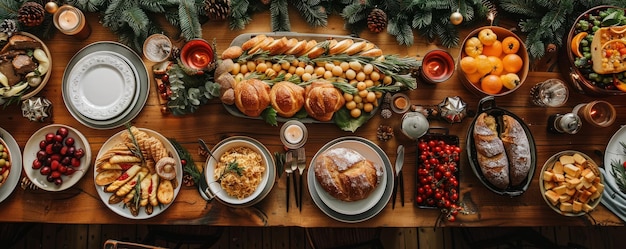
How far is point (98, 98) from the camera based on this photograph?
1.86 meters

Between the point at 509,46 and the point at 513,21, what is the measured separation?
0.23 m

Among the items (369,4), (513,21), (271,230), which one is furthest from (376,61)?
(271,230)

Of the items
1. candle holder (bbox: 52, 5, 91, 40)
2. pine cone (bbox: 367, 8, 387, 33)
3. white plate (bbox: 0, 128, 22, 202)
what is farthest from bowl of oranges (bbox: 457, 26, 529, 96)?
white plate (bbox: 0, 128, 22, 202)

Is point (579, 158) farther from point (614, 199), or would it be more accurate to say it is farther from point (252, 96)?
point (252, 96)

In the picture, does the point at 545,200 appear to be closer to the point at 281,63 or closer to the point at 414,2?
the point at 414,2

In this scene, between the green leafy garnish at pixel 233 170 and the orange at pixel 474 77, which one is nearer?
the green leafy garnish at pixel 233 170

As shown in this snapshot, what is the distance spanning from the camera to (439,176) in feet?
5.91

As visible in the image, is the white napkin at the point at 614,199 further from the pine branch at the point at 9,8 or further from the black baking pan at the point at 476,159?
the pine branch at the point at 9,8

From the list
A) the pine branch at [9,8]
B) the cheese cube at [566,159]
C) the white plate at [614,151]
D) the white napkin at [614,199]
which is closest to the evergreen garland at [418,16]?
the cheese cube at [566,159]

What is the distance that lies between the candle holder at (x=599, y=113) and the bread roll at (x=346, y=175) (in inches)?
39.8

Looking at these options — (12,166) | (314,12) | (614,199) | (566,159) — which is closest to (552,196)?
(566,159)

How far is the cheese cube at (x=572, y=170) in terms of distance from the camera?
178cm

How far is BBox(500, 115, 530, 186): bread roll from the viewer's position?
176 centimetres

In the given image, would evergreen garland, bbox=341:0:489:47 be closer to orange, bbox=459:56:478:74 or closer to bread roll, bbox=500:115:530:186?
orange, bbox=459:56:478:74
